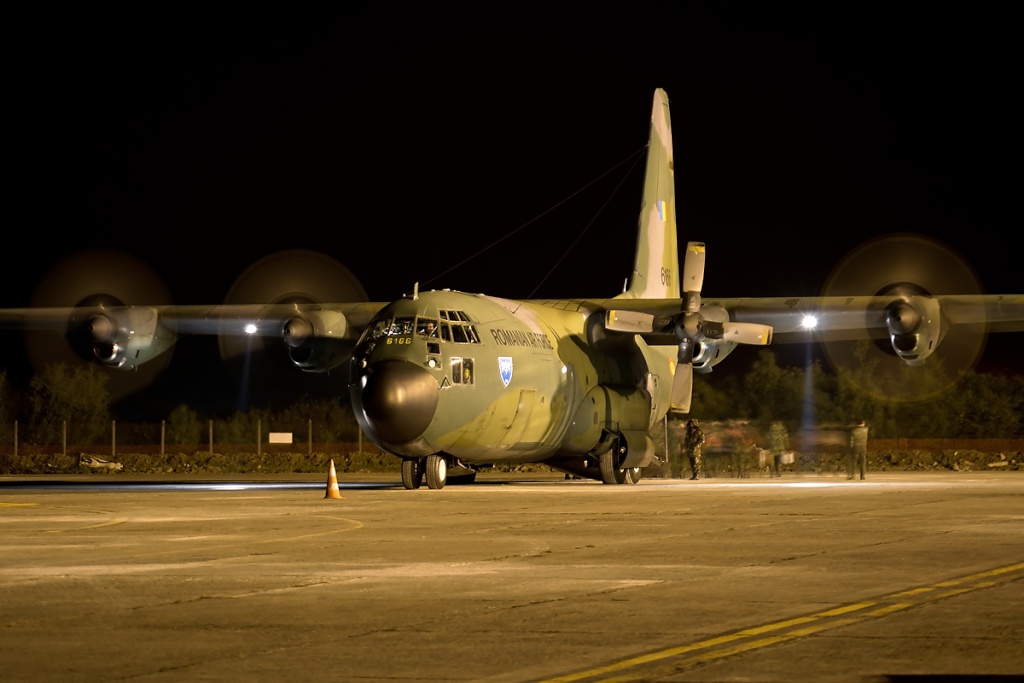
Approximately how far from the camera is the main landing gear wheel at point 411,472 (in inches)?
1156

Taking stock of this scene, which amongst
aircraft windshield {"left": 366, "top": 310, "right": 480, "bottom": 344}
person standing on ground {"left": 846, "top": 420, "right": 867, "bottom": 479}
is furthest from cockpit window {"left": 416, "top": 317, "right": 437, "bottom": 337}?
person standing on ground {"left": 846, "top": 420, "right": 867, "bottom": 479}

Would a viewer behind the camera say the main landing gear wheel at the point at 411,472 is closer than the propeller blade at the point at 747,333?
Yes

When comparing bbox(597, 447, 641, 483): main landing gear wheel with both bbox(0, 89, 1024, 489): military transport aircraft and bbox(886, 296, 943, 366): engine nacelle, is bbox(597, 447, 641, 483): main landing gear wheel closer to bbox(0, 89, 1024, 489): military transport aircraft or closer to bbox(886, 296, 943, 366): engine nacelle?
bbox(0, 89, 1024, 489): military transport aircraft

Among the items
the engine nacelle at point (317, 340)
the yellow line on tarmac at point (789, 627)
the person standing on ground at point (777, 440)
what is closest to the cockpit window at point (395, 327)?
the engine nacelle at point (317, 340)

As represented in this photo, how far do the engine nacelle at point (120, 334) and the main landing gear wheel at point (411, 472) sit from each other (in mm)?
9544

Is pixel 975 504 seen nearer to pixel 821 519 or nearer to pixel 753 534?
pixel 821 519

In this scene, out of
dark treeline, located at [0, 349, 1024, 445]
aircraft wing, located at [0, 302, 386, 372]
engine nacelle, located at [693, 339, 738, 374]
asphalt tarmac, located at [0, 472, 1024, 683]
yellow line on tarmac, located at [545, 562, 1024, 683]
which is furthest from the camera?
dark treeline, located at [0, 349, 1024, 445]

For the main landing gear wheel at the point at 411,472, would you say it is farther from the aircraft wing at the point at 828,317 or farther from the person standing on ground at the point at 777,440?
the person standing on ground at the point at 777,440

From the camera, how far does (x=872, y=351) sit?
240 feet

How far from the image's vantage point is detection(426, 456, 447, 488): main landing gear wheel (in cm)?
2927

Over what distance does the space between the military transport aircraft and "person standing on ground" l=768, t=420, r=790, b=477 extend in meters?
5.28

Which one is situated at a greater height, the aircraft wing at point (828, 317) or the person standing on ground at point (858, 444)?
the aircraft wing at point (828, 317)

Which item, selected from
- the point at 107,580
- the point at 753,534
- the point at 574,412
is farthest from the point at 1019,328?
the point at 107,580

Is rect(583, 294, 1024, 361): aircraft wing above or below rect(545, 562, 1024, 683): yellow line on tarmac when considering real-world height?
above
